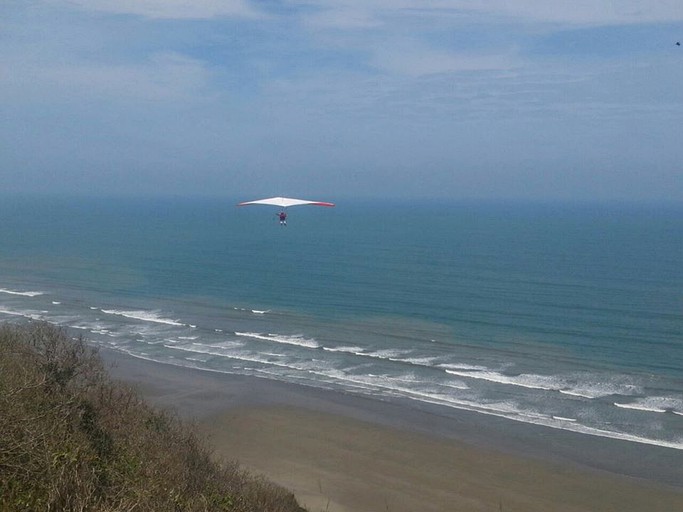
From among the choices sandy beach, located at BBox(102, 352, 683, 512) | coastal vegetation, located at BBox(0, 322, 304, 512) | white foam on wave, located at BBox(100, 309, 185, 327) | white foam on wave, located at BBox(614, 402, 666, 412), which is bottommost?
sandy beach, located at BBox(102, 352, 683, 512)

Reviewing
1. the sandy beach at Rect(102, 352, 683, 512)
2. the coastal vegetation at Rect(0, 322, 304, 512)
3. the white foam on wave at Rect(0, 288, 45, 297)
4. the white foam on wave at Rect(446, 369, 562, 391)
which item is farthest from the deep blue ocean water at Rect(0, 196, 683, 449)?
the coastal vegetation at Rect(0, 322, 304, 512)

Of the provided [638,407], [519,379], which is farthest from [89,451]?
[519,379]

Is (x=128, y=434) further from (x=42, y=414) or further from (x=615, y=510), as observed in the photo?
(x=615, y=510)

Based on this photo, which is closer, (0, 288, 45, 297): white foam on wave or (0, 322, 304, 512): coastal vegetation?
(0, 322, 304, 512): coastal vegetation

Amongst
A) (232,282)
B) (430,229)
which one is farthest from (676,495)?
(430,229)

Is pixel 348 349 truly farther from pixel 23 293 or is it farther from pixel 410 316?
pixel 23 293

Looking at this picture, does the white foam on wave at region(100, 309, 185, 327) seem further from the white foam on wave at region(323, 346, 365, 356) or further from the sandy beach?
the sandy beach

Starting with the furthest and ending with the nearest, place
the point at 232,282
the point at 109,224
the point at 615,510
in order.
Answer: the point at 109,224 < the point at 232,282 < the point at 615,510

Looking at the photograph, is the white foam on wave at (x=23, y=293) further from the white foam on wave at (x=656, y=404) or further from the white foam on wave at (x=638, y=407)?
the white foam on wave at (x=656, y=404)
